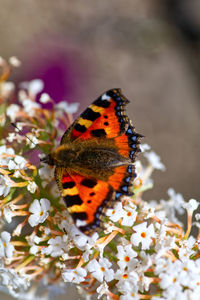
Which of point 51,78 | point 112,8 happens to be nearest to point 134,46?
point 112,8

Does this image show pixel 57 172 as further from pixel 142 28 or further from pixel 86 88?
pixel 142 28

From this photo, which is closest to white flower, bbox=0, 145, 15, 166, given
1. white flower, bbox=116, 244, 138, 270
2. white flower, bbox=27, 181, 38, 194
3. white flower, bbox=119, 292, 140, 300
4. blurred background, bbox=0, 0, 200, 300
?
white flower, bbox=27, 181, 38, 194

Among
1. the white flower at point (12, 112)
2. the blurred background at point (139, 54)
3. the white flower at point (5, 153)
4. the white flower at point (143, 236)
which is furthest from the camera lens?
the blurred background at point (139, 54)

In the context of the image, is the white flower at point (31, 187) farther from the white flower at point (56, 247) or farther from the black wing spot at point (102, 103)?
the black wing spot at point (102, 103)

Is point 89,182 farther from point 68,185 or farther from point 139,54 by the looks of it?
point 139,54

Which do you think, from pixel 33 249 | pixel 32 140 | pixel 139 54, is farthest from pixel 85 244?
pixel 139 54

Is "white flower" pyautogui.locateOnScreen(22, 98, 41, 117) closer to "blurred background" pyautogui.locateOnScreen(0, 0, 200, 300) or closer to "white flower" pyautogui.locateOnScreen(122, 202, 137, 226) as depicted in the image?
"white flower" pyautogui.locateOnScreen(122, 202, 137, 226)

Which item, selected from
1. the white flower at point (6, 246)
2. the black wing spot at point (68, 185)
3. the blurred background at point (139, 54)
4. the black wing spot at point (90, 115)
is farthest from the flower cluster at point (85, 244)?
the blurred background at point (139, 54)
